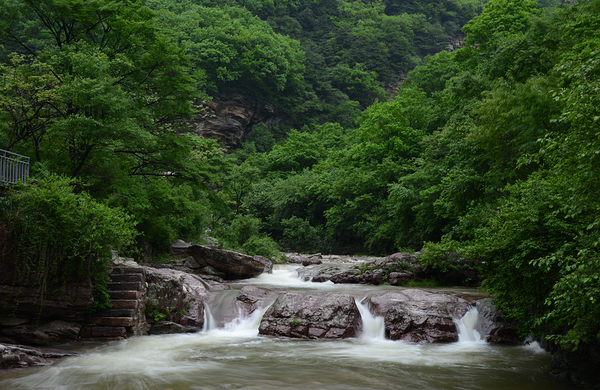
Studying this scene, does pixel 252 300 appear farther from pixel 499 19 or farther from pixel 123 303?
pixel 499 19

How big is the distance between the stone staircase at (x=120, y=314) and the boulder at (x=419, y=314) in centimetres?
683

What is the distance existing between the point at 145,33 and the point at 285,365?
16.0m

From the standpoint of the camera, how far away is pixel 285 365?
923 cm

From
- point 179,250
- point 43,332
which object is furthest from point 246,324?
point 179,250

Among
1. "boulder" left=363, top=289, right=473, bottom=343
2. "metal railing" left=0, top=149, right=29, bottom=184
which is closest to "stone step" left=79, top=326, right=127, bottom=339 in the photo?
"metal railing" left=0, top=149, right=29, bottom=184

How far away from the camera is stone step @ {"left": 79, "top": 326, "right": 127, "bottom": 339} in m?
10.6

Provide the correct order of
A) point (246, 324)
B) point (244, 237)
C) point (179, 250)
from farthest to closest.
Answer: point (244, 237) < point (179, 250) < point (246, 324)

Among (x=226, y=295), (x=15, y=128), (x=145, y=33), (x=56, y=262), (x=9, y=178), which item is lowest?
(x=226, y=295)

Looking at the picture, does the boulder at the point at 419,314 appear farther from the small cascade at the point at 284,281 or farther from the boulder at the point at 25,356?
the boulder at the point at 25,356

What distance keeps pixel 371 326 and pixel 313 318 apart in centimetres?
179

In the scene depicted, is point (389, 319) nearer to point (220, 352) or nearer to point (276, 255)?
point (220, 352)

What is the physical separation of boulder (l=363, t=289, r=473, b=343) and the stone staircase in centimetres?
683

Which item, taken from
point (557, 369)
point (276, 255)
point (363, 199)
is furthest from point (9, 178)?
point (363, 199)

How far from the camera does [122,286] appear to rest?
1125 cm
